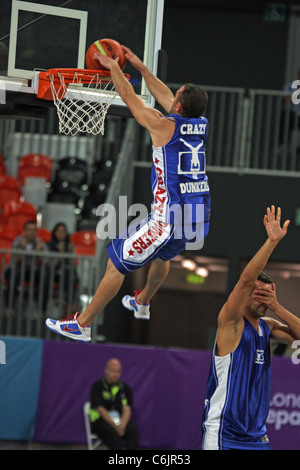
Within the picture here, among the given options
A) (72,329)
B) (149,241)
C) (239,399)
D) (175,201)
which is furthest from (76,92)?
(239,399)

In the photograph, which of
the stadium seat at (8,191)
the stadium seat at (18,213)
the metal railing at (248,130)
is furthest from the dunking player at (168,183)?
the stadium seat at (8,191)

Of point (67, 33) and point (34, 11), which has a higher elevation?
point (34, 11)

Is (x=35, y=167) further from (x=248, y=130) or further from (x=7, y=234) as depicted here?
(x=248, y=130)

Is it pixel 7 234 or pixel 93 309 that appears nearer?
pixel 93 309

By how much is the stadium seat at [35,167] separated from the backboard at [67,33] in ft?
29.5

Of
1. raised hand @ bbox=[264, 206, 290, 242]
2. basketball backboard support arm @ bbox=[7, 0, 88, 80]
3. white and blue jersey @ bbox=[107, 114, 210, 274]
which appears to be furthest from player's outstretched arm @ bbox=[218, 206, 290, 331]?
basketball backboard support arm @ bbox=[7, 0, 88, 80]

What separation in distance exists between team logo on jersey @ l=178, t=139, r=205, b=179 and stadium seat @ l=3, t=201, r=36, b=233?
29.4ft

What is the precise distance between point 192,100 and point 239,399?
88.7 inches

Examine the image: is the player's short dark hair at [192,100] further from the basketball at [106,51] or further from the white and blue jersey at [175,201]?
the basketball at [106,51]

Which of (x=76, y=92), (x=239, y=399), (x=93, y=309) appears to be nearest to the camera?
(x=239, y=399)

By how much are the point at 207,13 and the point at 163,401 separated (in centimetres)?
1007

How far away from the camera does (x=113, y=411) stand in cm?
1184

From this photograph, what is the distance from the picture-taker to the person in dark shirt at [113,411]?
38.2 feet

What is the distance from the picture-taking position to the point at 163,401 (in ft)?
41.4
